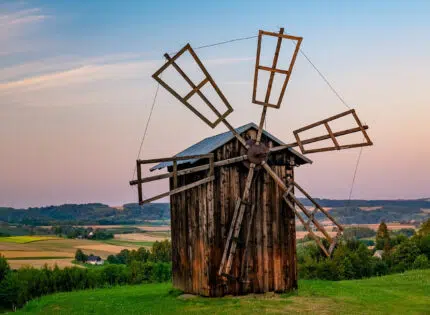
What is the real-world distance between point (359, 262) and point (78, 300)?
29.1m

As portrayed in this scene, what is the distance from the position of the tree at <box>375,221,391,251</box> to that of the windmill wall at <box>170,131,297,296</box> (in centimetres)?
3789

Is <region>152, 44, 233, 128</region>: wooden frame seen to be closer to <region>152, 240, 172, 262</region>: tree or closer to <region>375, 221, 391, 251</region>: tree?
<region>152, 240, 172, 262</region>: tree

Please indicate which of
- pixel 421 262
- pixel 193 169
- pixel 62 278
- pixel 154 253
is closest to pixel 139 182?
pixel 193 169

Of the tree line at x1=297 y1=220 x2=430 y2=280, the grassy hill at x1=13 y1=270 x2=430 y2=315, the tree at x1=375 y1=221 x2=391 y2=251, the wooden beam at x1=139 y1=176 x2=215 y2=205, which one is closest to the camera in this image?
the grassy hill at x1=13 y1=270 x2=430 y2=315

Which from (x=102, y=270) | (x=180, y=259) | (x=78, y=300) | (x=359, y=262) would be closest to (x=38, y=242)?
(x=102, y=270)

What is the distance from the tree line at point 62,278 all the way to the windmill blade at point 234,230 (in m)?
14.1

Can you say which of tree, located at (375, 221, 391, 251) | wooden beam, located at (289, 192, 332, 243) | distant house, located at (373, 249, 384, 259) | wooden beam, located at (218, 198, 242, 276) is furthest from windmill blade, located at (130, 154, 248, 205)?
tree, located at (375, 221, 391, 251)

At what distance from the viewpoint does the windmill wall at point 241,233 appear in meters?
21.4

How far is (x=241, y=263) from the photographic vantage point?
21.7 metres

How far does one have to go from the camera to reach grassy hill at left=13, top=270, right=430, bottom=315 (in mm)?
19828

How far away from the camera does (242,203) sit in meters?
21.5

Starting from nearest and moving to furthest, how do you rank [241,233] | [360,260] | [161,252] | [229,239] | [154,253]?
[229,239]
[241,233]
[360,260]
[154,253]
[161,252]

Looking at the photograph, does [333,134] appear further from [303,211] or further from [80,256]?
[80,256]

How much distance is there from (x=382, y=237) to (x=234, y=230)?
4153cm
